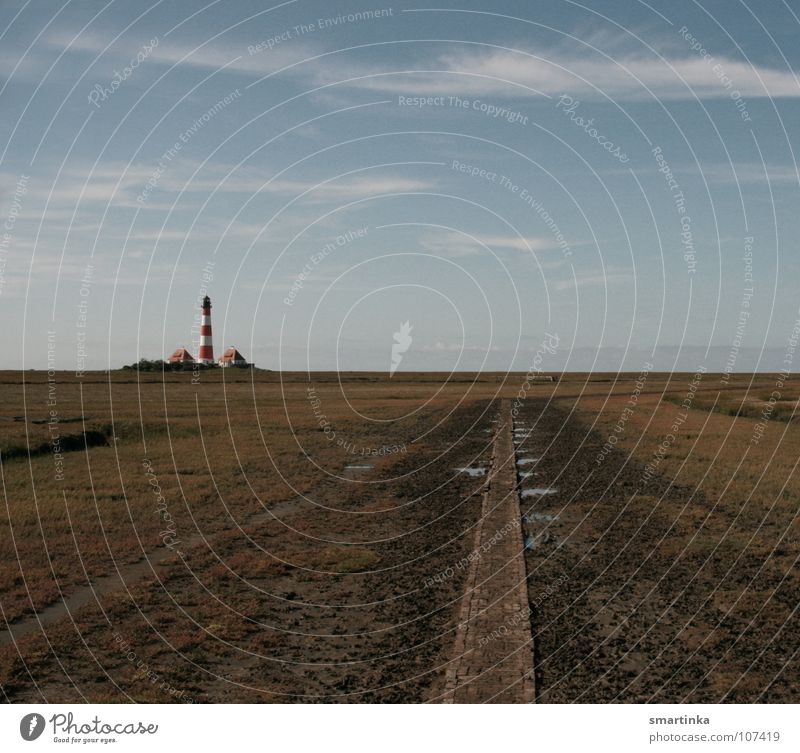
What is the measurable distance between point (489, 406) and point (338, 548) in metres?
59.3

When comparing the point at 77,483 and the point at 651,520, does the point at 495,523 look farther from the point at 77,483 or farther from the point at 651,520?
the point at 77,483

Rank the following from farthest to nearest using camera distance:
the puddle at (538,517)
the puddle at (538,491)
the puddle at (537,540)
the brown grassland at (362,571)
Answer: the puddle at (538,491) < the puddle at (538,517) < the puddle at (537,540) < the brown grassland at (362,571)

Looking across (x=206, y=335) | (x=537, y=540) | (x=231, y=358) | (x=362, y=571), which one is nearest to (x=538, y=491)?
(x=537, y=540)

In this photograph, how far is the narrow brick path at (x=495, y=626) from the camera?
1032 centimetres

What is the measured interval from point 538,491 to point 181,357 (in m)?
116

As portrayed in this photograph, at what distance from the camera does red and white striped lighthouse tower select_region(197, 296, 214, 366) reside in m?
101

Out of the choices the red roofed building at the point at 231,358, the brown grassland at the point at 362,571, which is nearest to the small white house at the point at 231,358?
the red roofed building at the point at 231,358

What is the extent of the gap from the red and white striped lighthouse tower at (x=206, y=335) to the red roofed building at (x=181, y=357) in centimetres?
2323

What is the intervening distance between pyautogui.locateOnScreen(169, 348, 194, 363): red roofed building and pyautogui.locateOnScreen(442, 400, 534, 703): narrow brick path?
11551cm

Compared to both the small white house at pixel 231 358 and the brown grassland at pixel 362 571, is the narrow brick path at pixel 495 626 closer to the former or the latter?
the brown grassland at pixel 362 571

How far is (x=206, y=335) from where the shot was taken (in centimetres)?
10369

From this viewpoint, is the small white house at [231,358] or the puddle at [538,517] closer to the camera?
the puddle at [538,517]

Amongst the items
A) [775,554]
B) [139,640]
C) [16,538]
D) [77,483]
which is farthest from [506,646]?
[77,483]
